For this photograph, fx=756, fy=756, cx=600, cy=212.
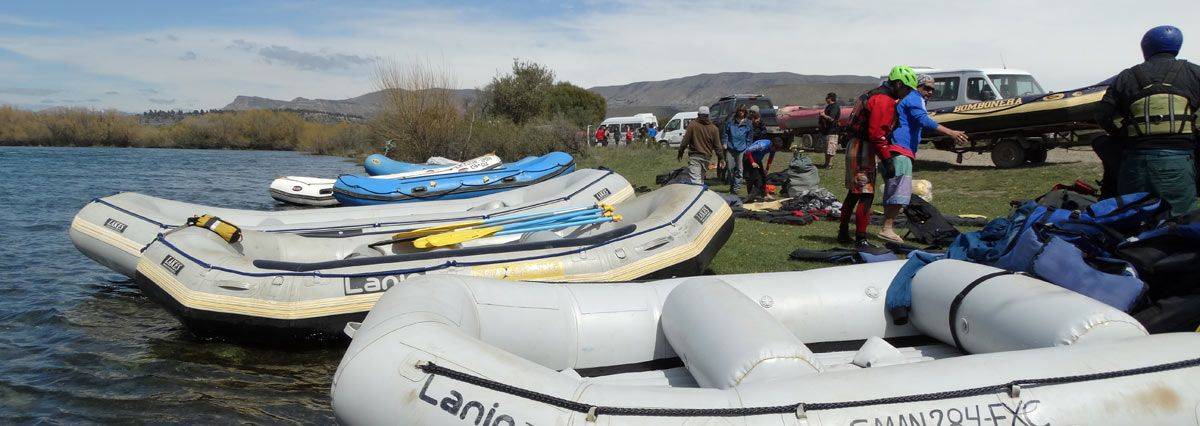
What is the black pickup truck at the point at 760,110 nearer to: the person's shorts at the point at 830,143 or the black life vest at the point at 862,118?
the person's shorts at the point at 830,143

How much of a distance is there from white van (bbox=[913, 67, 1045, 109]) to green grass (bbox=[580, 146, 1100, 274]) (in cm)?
135

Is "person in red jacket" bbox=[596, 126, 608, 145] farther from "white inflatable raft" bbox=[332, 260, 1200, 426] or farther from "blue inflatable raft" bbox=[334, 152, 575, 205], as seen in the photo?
"white inflatable raft" bbox=[332, 260, 1200, 426]

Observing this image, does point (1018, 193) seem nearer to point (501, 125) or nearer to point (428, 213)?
point (428, 213)

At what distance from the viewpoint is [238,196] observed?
1652cm

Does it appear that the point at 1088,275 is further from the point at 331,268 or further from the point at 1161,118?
the point at 331,268

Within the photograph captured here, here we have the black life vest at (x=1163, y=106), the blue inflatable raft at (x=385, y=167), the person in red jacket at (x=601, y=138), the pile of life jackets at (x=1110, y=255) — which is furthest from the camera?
the person in red jacket at (x=601, y=138)

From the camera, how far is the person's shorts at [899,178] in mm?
5891

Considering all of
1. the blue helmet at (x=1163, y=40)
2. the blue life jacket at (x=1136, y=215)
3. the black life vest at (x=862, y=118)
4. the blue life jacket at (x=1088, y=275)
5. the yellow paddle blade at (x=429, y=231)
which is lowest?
the yellow paddle blade at (x=429, y=231)

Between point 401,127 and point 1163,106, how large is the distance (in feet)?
65.3

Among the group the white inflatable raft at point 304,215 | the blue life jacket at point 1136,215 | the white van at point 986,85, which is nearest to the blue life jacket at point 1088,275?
the blue life jacket at point 1136,215

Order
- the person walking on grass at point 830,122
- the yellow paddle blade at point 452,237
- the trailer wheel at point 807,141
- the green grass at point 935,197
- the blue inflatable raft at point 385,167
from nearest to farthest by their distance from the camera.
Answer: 1. the yellow paddle blade at point 452,237
2. the green grass at point 935,197
3. the person walking on grass at point 830,122
4. the blue inflatable raft at point 385,167
5. the trailer wheel at point 807,141

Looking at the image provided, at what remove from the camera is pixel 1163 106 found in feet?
14.3

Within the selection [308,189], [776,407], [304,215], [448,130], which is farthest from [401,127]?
[776,407]

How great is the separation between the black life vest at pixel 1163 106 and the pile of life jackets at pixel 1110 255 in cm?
81
